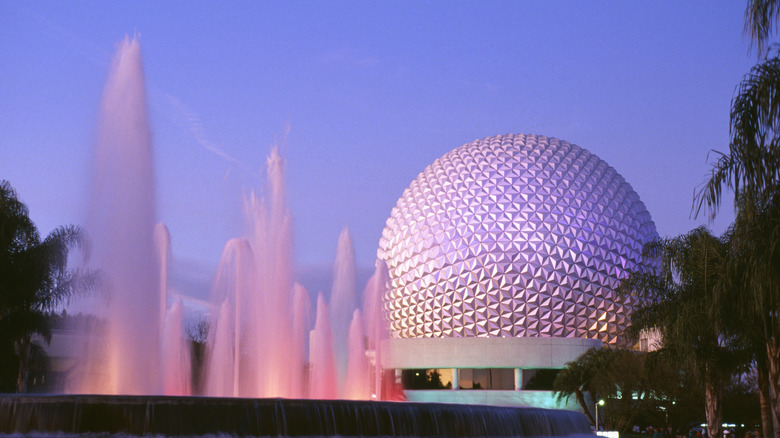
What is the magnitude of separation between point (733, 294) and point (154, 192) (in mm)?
12703

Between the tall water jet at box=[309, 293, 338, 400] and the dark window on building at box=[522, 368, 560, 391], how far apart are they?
60.4ft

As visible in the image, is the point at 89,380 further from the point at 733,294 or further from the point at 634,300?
the point at 634,300

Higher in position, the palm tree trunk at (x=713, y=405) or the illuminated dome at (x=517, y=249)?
the illuminated dome at (x=517, y=249)

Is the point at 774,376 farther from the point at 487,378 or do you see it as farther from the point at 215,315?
the point at 487,378

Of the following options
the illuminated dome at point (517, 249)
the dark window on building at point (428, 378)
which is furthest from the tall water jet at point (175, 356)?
the illuminated dome at point (517, 249)

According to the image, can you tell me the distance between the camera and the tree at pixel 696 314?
20.2 metres

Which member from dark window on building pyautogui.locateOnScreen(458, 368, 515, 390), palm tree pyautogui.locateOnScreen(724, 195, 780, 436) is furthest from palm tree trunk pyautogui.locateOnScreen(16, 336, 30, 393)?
dark window on building pyautogui.locateOnScreen(458, 368, 515, 390)

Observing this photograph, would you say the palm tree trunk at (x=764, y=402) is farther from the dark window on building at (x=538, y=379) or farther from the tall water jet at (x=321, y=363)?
the dark window on building at (x=538, y=379)

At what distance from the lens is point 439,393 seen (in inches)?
1686

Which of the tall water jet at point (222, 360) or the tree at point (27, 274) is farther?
the tree at point (27, 274)

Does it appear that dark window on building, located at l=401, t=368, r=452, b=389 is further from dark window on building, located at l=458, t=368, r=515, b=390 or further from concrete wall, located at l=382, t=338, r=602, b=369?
concrete wall, located at l=382, t=338, r=602, b=369

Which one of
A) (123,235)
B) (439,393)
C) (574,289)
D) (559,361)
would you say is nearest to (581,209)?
(574,289)

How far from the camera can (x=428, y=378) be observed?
43.6 m

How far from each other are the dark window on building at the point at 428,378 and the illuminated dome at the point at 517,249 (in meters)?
2.24
